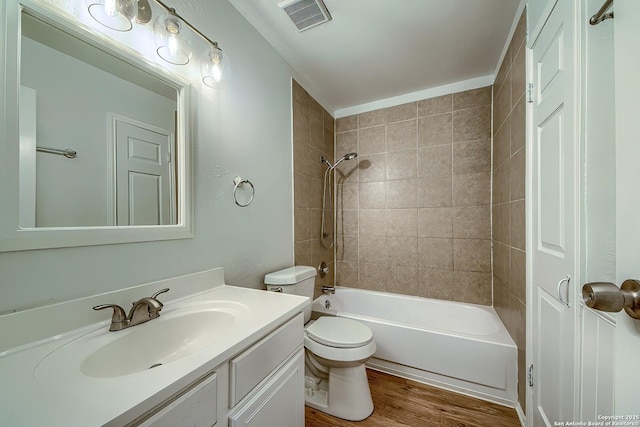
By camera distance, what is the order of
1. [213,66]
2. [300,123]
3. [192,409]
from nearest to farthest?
[192,409], [213,66], [300,123]

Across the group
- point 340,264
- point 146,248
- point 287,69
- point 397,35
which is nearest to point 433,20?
point 397,35

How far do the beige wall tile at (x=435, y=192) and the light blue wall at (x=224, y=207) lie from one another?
4.24ft

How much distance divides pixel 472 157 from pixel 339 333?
1.86 metres

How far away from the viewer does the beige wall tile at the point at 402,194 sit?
233 cm

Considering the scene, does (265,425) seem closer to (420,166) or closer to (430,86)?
(420,166)

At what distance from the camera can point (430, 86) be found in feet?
7.34

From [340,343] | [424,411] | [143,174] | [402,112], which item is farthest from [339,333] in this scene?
[402,112]

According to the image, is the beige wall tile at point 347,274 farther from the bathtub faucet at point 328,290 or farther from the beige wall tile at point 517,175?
the beige wall tile at point 517,175

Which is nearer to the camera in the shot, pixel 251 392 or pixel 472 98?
pixel 251 392

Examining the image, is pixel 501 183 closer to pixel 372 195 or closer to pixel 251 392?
pixel 372 195

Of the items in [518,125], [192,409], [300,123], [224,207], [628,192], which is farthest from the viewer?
[300,123]

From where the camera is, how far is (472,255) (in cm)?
212

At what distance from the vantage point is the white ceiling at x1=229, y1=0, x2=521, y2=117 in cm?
141

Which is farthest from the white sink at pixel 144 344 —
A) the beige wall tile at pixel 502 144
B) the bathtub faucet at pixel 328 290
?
the beige wall tile at pixel 502 144
